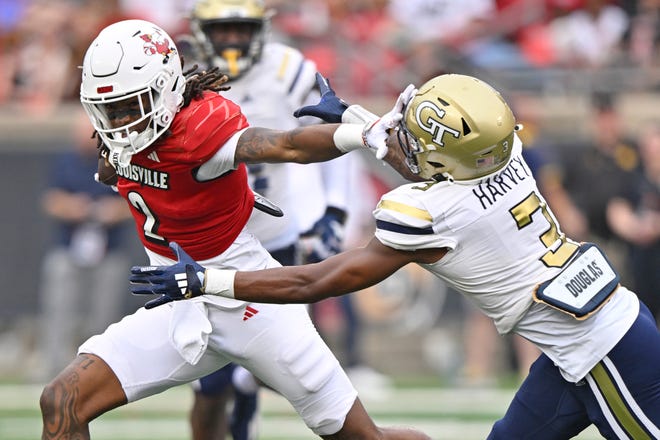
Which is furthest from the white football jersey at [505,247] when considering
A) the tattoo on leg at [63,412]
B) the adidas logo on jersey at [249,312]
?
the tattoo on leg at [63,412]

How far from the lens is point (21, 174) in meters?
10.8

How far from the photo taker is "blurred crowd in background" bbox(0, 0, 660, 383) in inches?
418

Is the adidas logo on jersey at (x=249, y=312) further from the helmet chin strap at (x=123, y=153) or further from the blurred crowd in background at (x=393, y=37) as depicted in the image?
the blurred crowd in background at (x=393, y=37)

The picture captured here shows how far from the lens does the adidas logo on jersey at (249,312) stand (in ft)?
16.1

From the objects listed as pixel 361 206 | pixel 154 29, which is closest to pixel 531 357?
pixel 361 206

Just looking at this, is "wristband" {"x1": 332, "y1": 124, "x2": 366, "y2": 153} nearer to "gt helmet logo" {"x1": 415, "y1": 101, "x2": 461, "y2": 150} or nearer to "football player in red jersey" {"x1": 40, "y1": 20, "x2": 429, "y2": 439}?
"football player in red jersey" {"x1": 40, "y1": 20, "x2": 429, "y2": 439}

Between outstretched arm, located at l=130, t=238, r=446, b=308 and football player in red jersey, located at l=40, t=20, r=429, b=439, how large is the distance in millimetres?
173

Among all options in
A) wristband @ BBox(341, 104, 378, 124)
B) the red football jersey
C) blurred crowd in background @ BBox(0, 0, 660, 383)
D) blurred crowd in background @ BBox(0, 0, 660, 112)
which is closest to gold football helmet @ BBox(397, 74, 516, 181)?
wristband @ BBox(341, 104, 378, 124)

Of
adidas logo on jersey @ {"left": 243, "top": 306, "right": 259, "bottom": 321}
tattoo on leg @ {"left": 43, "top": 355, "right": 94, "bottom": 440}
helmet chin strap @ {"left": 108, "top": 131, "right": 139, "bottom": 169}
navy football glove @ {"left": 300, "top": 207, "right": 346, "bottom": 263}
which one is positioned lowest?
navy football glove @ {"left": 300, "top": 207, "right": 346, "bottom": 263}

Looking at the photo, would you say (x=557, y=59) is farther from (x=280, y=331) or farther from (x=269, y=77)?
(x=280, y=331)

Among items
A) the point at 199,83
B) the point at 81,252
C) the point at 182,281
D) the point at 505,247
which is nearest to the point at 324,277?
the point at 182,281

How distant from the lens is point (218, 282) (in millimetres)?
4500

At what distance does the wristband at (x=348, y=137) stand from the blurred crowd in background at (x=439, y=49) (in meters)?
5.45

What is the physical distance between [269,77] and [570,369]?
2.30 metres
